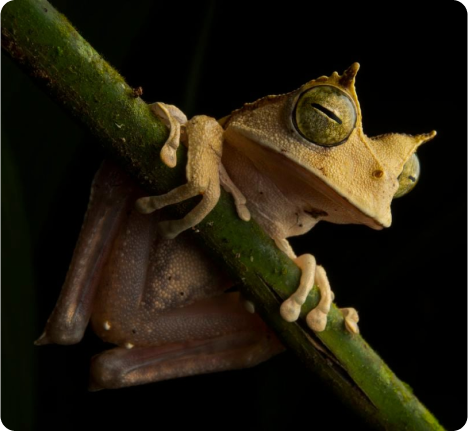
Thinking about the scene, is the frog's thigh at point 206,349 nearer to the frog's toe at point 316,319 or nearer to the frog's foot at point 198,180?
the frog's toe at point 316,319

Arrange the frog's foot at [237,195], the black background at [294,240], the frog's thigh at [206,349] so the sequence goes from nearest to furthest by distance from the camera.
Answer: the frog's foot at [237,195], the frog's thigh at [206,349], the black background at [294,240]

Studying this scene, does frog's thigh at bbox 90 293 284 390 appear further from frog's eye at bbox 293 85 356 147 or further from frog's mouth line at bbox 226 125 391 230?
frog's eye at bbox 293 85 356 147

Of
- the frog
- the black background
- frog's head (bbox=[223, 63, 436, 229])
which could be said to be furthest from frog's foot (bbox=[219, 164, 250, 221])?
the black background

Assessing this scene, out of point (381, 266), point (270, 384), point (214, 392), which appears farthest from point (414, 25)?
point (214, 392)

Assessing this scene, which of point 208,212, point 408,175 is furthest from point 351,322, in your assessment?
point 208,212

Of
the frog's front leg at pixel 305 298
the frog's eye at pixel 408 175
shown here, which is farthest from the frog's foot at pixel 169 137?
the frog's eye at pixel 408 175

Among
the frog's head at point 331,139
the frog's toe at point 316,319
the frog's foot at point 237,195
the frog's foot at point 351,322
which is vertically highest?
the frog's head at point 331,139
